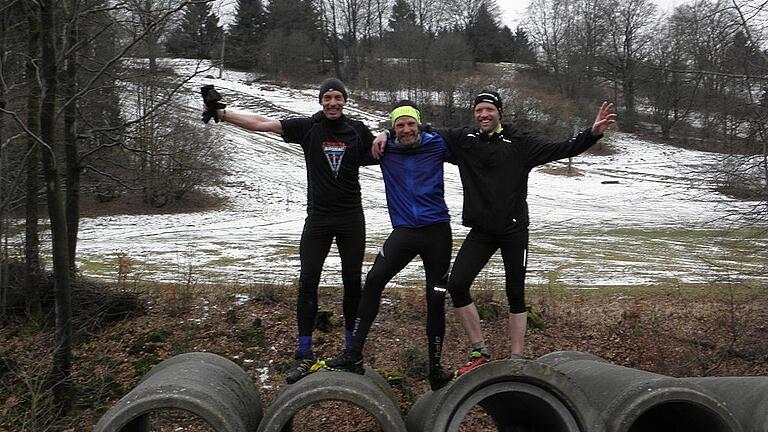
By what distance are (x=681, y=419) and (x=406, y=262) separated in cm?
242

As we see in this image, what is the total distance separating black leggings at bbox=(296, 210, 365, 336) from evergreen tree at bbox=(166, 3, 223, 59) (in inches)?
140

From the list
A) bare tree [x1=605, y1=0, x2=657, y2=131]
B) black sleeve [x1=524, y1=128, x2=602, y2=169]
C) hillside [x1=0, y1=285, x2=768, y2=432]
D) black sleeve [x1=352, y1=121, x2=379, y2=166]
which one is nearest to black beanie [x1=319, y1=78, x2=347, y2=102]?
black sleeve [x1=352, y1=121, x2=379, y2=166]

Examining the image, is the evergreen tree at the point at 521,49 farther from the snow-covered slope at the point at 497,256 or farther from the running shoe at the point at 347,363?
the running shoe at the point at 347,363

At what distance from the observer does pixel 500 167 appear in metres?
5.34

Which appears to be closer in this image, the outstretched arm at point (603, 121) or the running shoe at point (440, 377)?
the outstretched arm at point (603, 121)

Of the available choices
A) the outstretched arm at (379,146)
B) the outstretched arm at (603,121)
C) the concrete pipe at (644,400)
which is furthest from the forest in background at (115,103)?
the concrete pipe at (644,400)

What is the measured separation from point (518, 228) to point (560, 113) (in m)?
40.6

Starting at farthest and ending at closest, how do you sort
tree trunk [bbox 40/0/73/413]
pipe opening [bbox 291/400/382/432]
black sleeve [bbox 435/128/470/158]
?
pipe opening [bbox 291/400/382/432], tree trunk [bbox 40/0/73/413], black sleeve [bbox 435/128/470/158]

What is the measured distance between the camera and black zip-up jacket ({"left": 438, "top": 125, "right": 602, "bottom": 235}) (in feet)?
17.5

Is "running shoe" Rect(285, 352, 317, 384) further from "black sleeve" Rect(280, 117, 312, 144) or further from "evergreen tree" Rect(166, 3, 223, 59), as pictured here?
"evergreen tree" Rect(166, 3, 223, 59)

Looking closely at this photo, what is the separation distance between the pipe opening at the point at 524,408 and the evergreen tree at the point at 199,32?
5292 millimetres

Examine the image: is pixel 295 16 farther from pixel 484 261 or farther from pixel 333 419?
pixel 484 261

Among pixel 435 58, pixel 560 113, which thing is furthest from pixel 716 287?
pixel 435 58

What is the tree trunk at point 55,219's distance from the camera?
23.0ft
